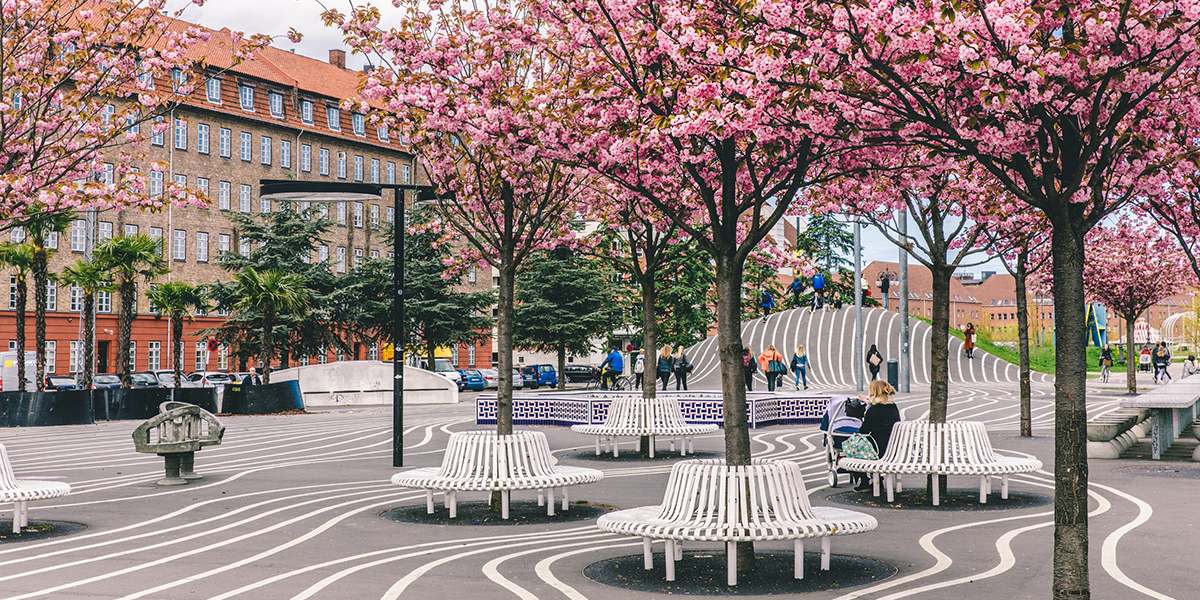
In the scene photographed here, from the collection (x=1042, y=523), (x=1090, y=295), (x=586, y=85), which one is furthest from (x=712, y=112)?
(x=1090, y=295)

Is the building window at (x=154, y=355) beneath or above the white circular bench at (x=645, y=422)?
above

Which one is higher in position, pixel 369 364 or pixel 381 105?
pixel 381 105

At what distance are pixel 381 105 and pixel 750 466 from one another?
717cm

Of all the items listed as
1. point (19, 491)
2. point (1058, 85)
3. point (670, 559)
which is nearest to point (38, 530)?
point (19, 491)

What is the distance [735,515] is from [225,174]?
69387 mm

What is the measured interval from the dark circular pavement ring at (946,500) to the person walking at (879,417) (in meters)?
0.57

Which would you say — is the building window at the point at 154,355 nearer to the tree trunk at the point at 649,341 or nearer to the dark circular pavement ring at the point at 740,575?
the tree trunk at the point at 649,341

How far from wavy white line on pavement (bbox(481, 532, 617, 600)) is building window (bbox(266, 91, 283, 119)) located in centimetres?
7062

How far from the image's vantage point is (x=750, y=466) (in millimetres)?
9352

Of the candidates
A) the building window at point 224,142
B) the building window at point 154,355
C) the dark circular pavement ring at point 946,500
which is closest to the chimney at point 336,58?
the building window at point 224,142

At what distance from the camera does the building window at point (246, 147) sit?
2982 inches

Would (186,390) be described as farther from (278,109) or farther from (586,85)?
(278,109)

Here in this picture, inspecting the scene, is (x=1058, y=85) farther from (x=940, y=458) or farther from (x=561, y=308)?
(x=561, y=308)

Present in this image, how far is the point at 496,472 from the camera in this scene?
43.0 feet
